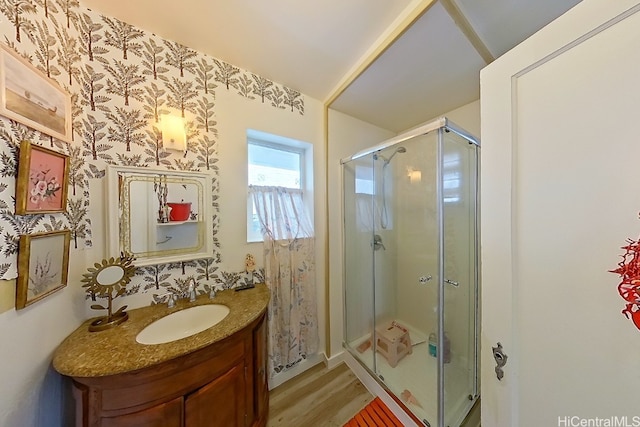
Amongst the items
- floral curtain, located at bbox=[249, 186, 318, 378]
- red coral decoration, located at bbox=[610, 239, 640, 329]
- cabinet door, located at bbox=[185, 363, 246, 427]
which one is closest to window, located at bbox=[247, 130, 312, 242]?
floral curtain, located at bbox=[249, 186, 318, 378]

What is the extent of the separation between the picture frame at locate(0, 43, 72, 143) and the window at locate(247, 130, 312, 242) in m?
0.91

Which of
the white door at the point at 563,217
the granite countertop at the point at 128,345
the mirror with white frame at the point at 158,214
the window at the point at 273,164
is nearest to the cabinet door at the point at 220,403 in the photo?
the granite countertop at the point at 128,345

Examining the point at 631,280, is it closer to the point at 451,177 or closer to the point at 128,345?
the point at 451,177

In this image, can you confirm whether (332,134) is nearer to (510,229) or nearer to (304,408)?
(510,229)

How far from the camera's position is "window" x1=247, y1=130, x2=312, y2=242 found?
5.45 feet

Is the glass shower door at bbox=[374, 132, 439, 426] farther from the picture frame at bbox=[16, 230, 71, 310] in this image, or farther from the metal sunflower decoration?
the picture frame at bbox=[16, 230, 71, 310]

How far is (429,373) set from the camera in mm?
1607

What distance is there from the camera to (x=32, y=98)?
77 cm

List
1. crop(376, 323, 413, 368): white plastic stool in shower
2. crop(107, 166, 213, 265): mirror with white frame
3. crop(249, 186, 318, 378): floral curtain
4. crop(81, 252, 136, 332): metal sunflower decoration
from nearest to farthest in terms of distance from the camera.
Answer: crop(81, 252, 136, 332): metal sunflower decoration < crop(107, 166, 213, 265): mirror with white frame < crop(249, 186, 318, 378): floral curtain < crop(376, 323, 413, 368): white plastic stool in shower

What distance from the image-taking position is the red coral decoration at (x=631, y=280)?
1.46ft

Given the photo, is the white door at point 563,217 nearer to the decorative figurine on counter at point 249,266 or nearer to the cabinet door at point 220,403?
the cabinet door at point 220,403

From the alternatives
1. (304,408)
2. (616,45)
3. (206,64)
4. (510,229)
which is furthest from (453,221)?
(206,64)

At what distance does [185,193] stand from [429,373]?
7.37 ft
